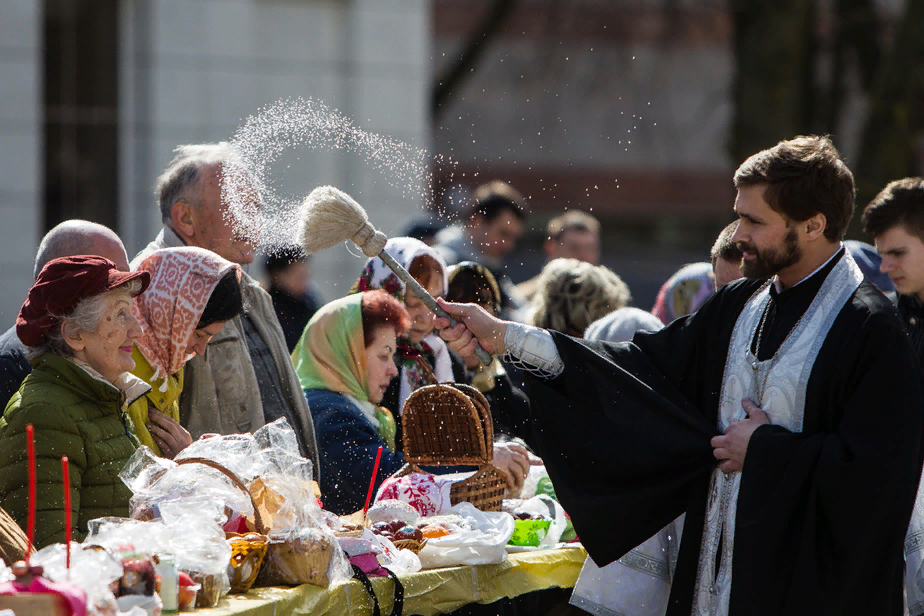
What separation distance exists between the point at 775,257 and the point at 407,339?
1978mm

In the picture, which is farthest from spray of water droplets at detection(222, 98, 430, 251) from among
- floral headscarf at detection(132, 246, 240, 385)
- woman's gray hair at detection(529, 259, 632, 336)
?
woman's gray hair at detection(529, 259, 632, 336)

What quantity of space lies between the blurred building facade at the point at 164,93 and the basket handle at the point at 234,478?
6.33m

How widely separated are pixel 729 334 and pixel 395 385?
175cm

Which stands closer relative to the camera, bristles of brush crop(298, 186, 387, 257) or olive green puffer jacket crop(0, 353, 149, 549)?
olive green puffer jacket crop(0, 353, 149, 549)

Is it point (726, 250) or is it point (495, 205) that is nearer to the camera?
point (726, 250)

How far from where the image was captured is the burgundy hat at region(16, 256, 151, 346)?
2.97m

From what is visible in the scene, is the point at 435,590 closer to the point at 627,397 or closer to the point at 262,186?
the point at 627,397

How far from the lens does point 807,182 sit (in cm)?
332

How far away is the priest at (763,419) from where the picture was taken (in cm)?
314

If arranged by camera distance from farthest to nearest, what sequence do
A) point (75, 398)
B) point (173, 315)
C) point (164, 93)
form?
point (164, 93) < point (173, 315) < point (75, 398)

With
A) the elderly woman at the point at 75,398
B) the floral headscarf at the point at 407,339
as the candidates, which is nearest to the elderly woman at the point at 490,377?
the floral headscarf at the point at 407,339

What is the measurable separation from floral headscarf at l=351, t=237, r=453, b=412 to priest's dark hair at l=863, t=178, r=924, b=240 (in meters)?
1.93

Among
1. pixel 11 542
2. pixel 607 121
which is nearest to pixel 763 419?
pixel 11 542

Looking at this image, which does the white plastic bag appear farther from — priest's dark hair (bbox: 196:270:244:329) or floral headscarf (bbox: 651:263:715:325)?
floral headscarf (bbox: 651:263:715:325)
